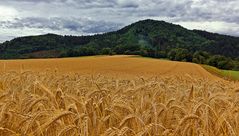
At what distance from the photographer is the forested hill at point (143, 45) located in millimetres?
84875

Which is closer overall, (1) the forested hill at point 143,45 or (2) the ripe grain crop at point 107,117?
(2) the ripe grain crop at point 107,117

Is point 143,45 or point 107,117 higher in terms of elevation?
point 107,117

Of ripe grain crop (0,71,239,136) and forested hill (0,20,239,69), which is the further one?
forested hill (0,20,239,69)

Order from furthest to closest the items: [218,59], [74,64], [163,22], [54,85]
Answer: [163,22] → [218,59] → [74,64] → [54,85]

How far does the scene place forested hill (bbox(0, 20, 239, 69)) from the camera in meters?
84.9

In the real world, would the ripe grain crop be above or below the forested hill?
above

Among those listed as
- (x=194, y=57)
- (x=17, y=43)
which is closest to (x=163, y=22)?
(x=17, y=43)

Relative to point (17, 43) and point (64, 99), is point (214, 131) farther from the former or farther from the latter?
point (17, 43)

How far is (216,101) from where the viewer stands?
5695 mm

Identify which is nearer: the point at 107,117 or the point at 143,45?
the point at 107,117

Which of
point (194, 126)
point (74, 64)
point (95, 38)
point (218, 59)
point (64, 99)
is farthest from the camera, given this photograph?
point (95, 38)

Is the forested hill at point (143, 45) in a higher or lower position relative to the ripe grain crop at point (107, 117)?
lower

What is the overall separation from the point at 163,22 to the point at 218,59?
301 feet

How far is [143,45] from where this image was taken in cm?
14438
